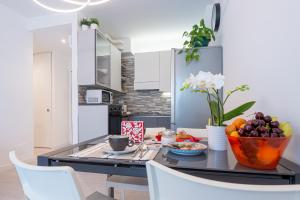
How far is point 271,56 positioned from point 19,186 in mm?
2930

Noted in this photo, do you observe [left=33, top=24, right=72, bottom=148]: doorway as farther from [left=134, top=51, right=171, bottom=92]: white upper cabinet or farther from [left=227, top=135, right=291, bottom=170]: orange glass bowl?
[left=227, top=135, right=291, bottom=170]: orange glass bowl

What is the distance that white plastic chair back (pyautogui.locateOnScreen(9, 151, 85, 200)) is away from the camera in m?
0.60

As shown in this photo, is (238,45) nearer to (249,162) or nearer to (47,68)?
(249,162)

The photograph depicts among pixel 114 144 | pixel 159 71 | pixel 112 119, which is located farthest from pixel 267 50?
pixel 159 71

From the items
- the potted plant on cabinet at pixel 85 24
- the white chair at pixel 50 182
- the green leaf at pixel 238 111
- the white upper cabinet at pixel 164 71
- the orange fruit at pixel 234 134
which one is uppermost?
the potted plant on cabinet at pixel 85 24

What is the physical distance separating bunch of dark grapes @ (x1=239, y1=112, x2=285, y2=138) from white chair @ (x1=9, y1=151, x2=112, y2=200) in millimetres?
609

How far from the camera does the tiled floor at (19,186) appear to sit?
2.12m

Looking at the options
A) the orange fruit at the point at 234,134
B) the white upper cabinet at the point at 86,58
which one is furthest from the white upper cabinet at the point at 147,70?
the orange fruit at the point at 234,134

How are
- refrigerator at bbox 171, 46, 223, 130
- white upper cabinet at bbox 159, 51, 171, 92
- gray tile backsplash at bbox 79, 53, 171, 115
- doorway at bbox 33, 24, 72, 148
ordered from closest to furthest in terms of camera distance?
refrigerator at bbox 171, 46, 223, 130 → white upper cabinet at bbox 159, 51, 171, 92 → gray tile backsplash at bbox 79, 53, 171, 115 → doorway at bbox 33, 24, 72, 148

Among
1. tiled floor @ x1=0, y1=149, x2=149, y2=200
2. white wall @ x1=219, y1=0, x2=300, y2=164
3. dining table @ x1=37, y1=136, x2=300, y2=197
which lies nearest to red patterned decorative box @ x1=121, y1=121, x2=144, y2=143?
dining table @ x1=37, y1=136, x2=300, y2=197

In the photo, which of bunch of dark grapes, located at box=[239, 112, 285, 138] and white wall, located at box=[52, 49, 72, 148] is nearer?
bunch of dark grapes, located at box=[239, 112, 285, 138]

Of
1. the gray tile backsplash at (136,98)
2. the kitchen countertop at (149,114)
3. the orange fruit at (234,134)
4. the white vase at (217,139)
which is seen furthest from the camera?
the gray tile backsplash at (136,98)

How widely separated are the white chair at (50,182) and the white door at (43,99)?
4.26 metres

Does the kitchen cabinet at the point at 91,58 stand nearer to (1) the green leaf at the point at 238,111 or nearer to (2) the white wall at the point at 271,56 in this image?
(2) the white wall at the point at 271,56
